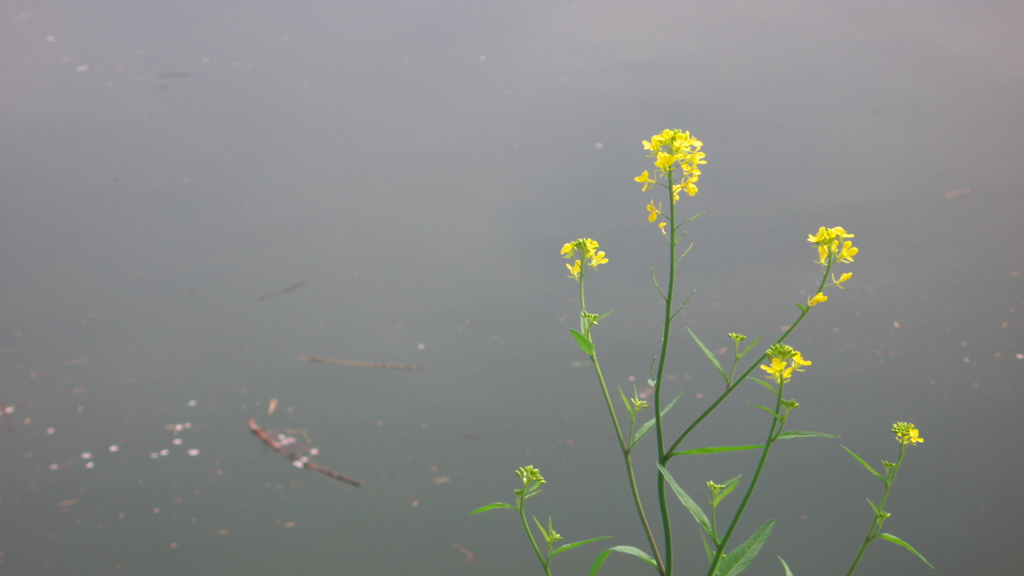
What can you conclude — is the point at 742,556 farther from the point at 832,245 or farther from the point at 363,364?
the point at 363,364

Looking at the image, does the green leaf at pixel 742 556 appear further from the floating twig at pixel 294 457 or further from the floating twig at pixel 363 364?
the floating twig at pixel 363 364

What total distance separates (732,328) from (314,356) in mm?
896

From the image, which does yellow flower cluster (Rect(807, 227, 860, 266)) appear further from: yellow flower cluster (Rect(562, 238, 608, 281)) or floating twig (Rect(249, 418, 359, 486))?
floating twig (Rect(249, 418, 359, 486))

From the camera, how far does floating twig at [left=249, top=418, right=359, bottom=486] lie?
126 centimetres

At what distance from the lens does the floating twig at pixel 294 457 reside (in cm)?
126

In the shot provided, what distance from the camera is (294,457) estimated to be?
A: 1.29 metres

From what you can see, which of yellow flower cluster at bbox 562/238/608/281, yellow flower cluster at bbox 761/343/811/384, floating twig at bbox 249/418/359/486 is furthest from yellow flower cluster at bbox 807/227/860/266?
floating twig at bbox 249/418/359/486

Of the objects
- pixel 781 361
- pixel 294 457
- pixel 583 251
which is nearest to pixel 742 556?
pixel 781 361

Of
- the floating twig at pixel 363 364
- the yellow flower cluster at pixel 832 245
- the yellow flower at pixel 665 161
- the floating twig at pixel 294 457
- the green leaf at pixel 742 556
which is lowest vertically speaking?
the floating twig at pixel 294 457

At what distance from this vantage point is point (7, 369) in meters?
1.42

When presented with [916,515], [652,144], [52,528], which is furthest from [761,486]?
[52,528]

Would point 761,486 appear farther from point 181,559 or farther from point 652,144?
point 181,559

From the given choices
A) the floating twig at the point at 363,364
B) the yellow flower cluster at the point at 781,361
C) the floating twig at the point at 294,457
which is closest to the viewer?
the yellow flower cluster at the point at 781,361

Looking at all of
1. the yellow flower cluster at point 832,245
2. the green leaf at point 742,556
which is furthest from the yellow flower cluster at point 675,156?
the green leaf at point 742,556
